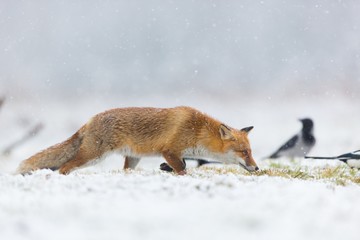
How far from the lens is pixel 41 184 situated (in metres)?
8.87

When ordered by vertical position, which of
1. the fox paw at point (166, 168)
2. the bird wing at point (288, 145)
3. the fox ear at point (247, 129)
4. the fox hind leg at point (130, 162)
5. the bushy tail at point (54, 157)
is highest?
the bird wing at point (288, 145)

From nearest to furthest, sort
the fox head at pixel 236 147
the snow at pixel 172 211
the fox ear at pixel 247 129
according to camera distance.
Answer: the snow at pixel 172 211 < the fox head at pixel 236 147 < the fox ear at pixel 247 129

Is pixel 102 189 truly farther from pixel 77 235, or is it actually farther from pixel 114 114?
pixel 114 114

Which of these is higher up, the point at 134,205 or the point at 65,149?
the point at 65,149

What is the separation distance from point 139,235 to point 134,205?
123 centimetres

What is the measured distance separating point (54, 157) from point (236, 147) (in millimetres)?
4175

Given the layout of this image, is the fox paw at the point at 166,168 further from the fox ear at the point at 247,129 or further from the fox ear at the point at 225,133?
the fox ear at the point at 247,129

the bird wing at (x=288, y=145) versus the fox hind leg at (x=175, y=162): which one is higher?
the bird wing at (x=288, y=145)

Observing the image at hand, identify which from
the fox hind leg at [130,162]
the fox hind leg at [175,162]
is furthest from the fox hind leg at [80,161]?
the fox hind leg at [175,162]

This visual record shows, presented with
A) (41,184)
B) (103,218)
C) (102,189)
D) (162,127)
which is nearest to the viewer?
(103,218)

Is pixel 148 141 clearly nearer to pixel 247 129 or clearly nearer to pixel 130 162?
pixel 130 162

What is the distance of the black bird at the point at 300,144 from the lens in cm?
2084

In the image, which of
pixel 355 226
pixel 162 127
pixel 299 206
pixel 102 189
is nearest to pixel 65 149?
pixel 162 127

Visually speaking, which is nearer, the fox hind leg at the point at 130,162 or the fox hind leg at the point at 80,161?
the fox hind leg at the point at 80,161
